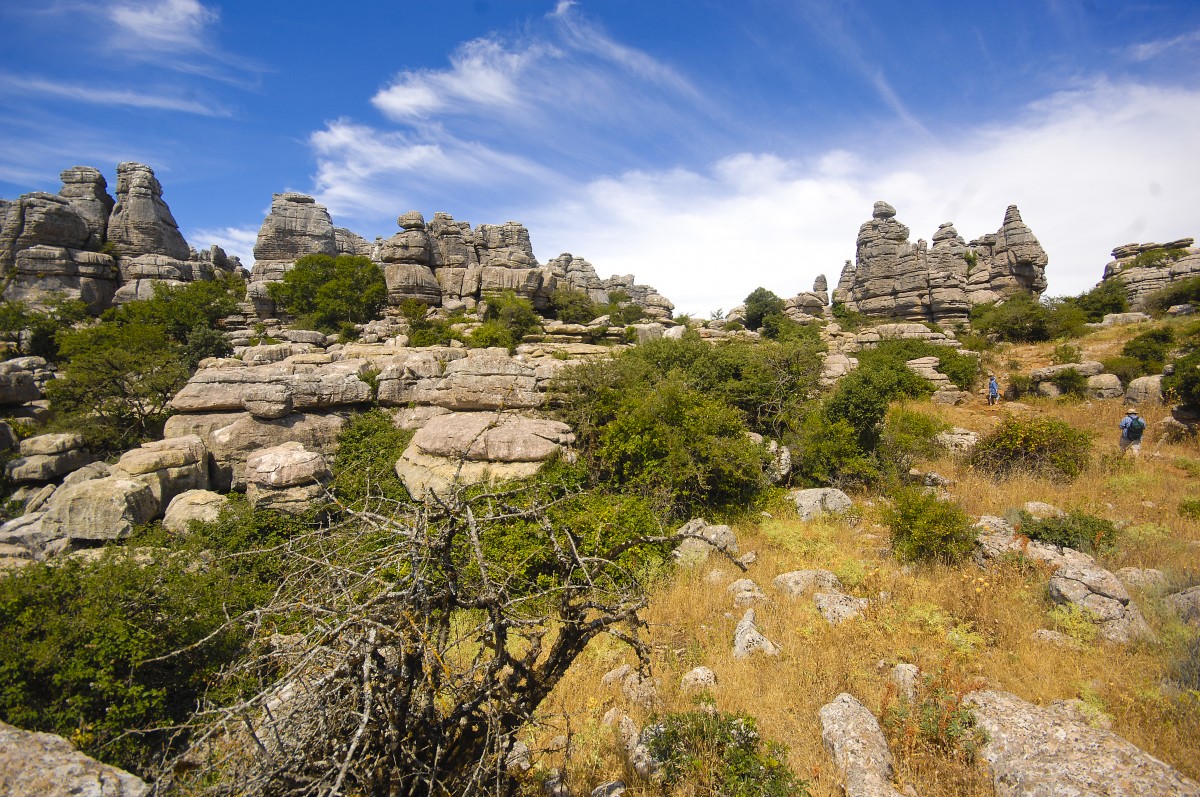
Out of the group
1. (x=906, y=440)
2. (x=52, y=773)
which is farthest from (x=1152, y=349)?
(x=52, y=773)

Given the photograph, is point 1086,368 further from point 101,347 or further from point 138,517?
point 101,347

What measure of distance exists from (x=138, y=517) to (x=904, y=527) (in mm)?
11514

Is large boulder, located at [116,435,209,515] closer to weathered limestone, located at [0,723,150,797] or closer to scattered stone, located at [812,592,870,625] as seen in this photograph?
weathered limestone, located at [0,723,150,797]

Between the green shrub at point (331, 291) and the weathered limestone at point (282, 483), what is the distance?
25.2 m

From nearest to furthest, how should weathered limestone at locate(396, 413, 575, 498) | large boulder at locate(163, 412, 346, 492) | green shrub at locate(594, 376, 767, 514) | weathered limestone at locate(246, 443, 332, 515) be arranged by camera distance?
weathered limestone at locate(246, 443, 332, 515) → weathered limestone at locate(396, 413, 575, 498) → green shrub at locate(594, 376, 767, 514) → large boulder at locate(163, 412, 346, 492)

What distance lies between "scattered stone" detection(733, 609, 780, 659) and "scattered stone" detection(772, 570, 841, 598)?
102cm

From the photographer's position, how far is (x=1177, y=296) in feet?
76.4

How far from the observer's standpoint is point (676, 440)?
8.94 m

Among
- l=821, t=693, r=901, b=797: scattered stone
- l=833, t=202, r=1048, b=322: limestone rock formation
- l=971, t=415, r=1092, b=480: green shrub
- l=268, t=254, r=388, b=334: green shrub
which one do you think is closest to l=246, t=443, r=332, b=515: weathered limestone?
l=821, t=693, r=901, b=797: scattered stone

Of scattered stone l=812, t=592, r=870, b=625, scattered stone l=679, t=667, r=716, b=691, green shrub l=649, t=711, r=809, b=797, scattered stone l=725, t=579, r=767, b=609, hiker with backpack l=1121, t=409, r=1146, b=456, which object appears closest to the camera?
green shrub l=649, t=711, r=809, b=797

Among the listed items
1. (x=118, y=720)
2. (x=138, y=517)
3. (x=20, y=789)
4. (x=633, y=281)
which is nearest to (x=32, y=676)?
(x=118, y=720)

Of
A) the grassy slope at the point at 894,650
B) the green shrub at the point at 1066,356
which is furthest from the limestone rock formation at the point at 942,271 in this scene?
the grassy slope at the point at 894,650

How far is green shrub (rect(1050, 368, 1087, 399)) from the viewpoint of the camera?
50.1ft

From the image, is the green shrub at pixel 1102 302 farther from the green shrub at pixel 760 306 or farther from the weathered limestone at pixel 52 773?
the weathered limestone at pixel 52 773
